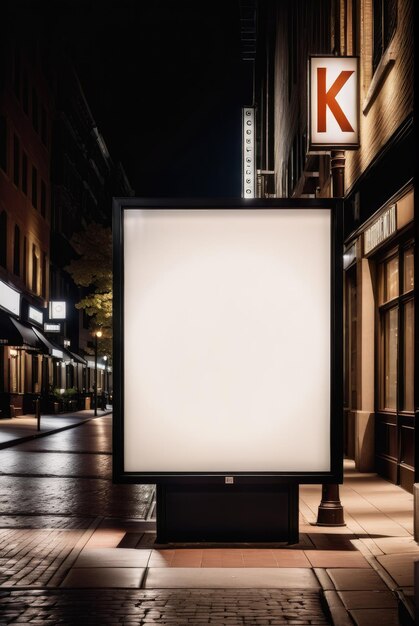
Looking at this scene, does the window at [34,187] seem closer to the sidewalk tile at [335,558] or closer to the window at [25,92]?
the window at [25,92]

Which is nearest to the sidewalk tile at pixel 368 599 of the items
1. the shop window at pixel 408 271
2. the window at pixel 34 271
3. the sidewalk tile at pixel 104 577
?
the sidewalk tile at pixel 104 577

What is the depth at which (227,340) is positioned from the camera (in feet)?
28.0

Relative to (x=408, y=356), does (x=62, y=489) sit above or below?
below

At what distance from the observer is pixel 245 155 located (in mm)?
35406

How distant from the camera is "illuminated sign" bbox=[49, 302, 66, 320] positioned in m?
49.9

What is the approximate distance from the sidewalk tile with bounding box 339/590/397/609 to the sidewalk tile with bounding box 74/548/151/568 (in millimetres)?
1921

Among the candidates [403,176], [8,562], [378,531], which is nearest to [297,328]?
[378,531]

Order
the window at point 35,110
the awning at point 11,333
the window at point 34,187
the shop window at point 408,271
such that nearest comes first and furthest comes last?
the shop window at point 408,271 < the awning at point 11,333 < the window at point 35,110 < the window at point 34,187

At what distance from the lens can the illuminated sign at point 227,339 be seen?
8453mm

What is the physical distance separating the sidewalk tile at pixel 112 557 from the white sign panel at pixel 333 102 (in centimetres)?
540

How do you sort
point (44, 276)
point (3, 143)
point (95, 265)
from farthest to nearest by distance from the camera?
1. point (44, 276)
2. point (95, 265)
3. point (3, 143)

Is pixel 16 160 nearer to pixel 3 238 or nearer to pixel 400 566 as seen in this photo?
pixel 3 238

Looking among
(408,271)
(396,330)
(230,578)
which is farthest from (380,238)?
(230,578)

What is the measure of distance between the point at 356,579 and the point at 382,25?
34.0 ft
